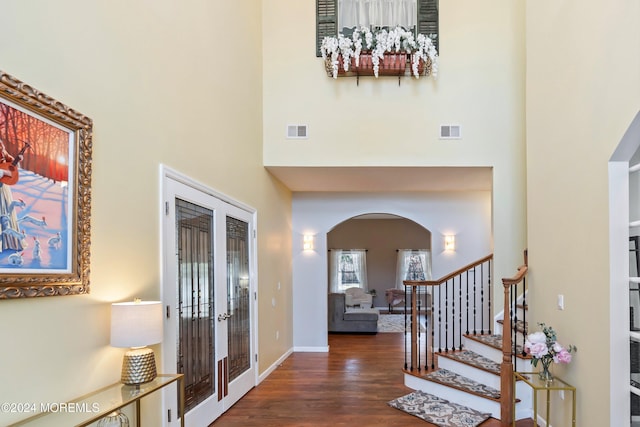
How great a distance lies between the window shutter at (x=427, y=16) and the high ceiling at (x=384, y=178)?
178 cm

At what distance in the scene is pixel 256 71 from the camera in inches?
234

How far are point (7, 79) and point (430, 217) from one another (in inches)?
279

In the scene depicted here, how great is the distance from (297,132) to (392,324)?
6.97 m

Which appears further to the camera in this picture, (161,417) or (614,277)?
(161,417)

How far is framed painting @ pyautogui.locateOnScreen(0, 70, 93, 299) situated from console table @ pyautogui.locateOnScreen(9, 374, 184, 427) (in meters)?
0.51

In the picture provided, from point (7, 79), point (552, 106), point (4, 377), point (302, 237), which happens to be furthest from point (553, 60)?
point (302, 237)

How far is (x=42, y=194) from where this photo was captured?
6.88 feet

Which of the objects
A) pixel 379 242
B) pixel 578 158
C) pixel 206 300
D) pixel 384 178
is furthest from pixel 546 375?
pixel 379 242

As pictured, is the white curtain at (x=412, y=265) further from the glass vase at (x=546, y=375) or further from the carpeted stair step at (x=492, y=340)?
the glass vase at (x=546, y=375)

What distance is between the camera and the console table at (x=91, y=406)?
1989 millimetres

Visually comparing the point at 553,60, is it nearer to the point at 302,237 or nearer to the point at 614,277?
the point at 614,277

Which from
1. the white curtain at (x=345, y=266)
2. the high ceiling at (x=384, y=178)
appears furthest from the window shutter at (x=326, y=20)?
the white curtain at (x=345, y=266)

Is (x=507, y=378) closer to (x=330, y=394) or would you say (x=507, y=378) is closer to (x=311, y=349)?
(x=330, y=394)

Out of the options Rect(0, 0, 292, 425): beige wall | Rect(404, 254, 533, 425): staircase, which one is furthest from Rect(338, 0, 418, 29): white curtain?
Rect(404, 254, 533, 425): staircase
